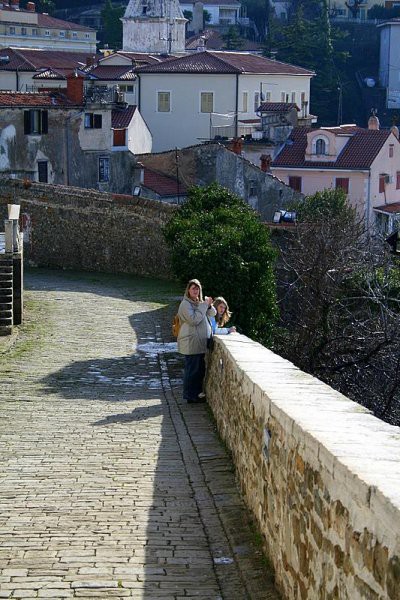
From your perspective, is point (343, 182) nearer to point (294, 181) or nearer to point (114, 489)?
point (294, 181)

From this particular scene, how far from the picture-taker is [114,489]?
28.8 feet

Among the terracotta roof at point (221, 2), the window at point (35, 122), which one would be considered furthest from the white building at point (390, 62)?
the window at point (35, 122)

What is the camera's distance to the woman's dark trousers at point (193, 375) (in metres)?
12.2

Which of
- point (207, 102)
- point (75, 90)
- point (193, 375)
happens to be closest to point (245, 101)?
point (207, 102)

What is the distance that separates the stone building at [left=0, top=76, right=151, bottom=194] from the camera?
137 feet

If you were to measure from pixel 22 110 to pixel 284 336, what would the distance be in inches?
876

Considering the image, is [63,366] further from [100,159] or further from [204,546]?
[100,159]

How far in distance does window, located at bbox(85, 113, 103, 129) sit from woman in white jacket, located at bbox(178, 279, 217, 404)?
32593 mm

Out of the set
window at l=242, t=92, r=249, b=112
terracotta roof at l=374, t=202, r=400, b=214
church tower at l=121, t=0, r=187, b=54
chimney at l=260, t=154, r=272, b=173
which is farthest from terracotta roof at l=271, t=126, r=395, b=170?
church tower at l=121, t=0, r=187, b=54

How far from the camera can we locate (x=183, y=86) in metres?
64.9

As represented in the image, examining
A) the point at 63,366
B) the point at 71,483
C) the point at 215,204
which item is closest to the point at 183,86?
the point at 215,204

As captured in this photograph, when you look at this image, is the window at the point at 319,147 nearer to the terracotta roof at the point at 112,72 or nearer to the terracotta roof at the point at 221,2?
the terracotta roof at the point at 112,72

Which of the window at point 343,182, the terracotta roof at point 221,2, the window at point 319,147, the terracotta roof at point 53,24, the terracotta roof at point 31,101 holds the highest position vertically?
the terracotta roof at point 221,2

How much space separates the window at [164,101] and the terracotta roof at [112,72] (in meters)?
1.93
